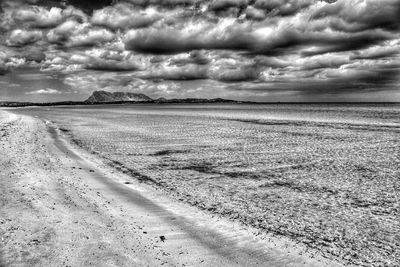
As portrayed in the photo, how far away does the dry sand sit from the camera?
20.7 feet

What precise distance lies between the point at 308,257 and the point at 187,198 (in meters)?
4.98

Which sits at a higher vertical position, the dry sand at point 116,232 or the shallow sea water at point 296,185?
the dry sand at point 116,232

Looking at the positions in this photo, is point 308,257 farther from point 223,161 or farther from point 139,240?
point 223,161

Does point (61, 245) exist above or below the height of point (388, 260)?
above

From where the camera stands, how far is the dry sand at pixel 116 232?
6312mm

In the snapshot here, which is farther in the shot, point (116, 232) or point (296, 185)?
point (296, 185)

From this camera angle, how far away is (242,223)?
28.2 ft

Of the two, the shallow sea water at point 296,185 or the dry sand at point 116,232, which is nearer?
the dry sand at point 116,232

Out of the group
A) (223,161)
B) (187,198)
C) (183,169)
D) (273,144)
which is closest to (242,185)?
(187,198)

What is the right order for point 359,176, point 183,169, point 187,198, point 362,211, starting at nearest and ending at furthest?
point 362,211 → point 187,198 → point 359,176 → point 183,169

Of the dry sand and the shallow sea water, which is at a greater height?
the dry sand

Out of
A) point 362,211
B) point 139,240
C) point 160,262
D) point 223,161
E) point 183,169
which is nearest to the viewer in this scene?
point 160,262

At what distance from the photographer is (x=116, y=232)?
24.5 ft

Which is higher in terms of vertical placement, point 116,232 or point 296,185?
point 116,232
